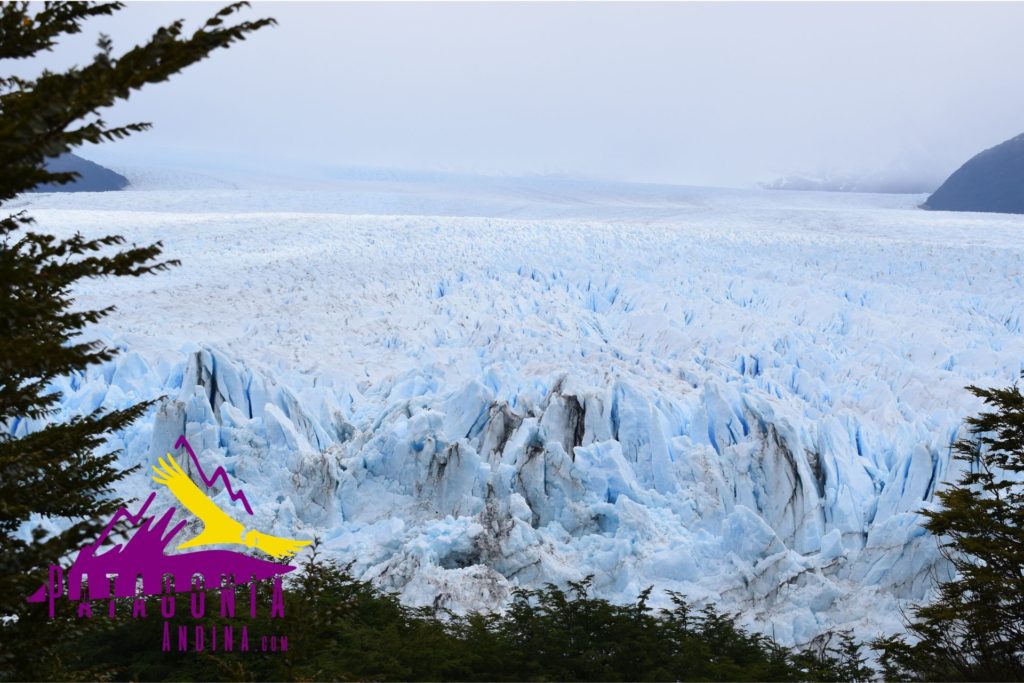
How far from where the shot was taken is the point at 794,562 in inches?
387

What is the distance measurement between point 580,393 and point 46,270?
10.3 metres

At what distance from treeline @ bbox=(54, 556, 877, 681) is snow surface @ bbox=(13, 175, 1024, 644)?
125 centimetres

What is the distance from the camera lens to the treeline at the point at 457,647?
6664 millimetres

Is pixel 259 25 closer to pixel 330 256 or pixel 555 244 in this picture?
pixel 330 256

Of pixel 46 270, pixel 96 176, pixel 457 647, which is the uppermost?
pixel 96 176

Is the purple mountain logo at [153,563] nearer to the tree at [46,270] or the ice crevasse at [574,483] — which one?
the tree at [46,270]

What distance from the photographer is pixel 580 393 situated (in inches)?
515

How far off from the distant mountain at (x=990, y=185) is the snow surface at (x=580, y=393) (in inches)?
900

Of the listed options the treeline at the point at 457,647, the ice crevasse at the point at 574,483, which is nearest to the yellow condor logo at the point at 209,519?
the treeline at the point at 457,647

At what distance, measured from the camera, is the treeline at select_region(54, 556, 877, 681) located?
6.66m

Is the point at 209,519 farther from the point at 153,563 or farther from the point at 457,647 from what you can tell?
the point at 457,647

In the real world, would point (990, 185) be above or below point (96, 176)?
above

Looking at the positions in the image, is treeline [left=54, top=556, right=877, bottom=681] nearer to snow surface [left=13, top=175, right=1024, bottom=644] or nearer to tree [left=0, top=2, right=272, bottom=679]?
snow surface [left=13, top=175, right=1024, bottom=644]

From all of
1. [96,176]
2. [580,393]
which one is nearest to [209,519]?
[580,393]
